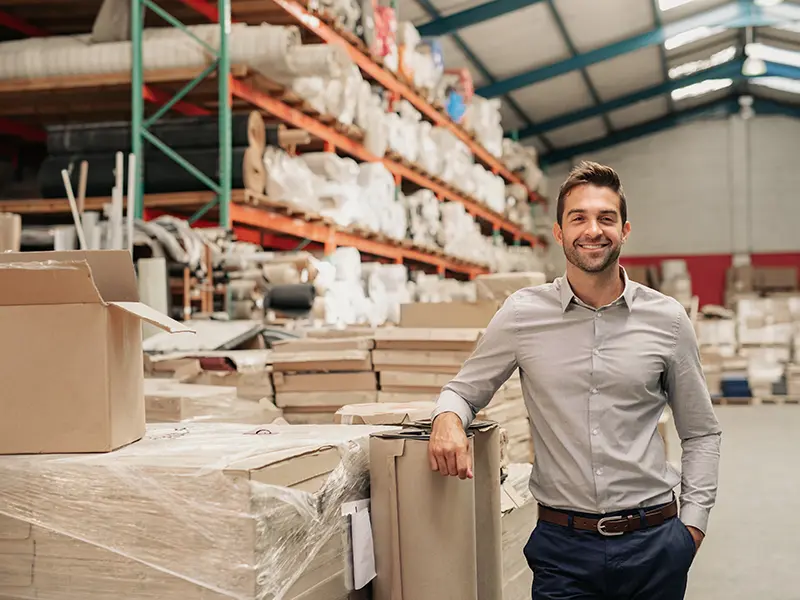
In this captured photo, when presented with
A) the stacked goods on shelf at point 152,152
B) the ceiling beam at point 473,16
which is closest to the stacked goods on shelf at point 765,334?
the ceiling beam at point 473,16

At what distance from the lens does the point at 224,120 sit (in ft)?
19.8

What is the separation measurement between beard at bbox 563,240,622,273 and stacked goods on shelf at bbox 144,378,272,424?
169cm

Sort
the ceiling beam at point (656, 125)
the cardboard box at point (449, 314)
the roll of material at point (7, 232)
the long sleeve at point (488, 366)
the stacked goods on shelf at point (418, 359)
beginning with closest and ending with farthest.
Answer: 1. the long sleeve at point (488, 366)
2. the roll of material at point (7, 232)
3. the stacked goods on shelf at point (418, 359)
4. the cardboard box at point (449, 314)
5. the ceiling beam at point (656, 125)

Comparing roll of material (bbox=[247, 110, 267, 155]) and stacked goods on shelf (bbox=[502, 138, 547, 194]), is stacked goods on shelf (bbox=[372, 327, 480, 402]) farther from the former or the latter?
stacked goods on shelf (bbox=[502, 138, 547, 194])

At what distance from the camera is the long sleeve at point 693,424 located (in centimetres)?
227

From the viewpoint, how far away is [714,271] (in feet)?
64.7

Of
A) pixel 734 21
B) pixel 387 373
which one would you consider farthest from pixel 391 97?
pixel 734 21

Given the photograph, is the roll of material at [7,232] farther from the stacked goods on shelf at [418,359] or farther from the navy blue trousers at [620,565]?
the navy blue trousers at [620,565]

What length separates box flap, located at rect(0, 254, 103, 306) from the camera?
2168 mm

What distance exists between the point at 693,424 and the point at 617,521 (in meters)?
0.35

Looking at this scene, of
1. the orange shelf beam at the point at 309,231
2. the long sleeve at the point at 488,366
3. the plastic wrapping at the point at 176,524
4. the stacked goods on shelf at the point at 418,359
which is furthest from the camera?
the orange shelf beam at the point at 309,231

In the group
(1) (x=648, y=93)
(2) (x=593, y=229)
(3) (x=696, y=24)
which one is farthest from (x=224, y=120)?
(1) (x=648, y=93)

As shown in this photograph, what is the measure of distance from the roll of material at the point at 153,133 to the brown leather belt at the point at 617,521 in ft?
15.1

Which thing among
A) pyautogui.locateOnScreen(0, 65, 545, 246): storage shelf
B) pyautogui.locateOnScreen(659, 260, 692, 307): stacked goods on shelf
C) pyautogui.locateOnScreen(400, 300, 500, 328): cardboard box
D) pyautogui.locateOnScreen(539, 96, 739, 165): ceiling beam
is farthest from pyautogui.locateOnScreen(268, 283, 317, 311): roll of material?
pyautogui.locateOnScreen(539, 96, 739, 165): ceiling beam
